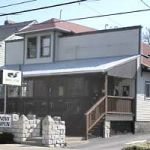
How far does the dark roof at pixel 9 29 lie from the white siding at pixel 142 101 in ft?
62.4

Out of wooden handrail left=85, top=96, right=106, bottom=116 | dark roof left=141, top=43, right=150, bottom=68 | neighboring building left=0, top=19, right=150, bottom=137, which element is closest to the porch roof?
neighboring building left=0, top=19, right=150, bottom=137

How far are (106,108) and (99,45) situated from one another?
6753mm

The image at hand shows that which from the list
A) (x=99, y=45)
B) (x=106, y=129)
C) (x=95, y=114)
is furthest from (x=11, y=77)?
(x=99, y=45)

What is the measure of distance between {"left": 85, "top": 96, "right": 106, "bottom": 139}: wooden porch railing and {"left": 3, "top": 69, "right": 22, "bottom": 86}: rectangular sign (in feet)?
13.0

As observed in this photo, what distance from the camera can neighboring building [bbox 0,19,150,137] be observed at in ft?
97.0

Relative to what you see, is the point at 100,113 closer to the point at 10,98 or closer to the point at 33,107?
the point at 33,107

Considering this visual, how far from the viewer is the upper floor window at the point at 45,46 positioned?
37875mm

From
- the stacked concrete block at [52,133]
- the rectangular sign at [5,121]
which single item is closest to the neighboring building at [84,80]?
the stacked concrete block at [52,133]

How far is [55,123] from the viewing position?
23.7 metres

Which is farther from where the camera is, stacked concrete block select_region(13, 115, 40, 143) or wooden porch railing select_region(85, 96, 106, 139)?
wooden porch railing select_region(85, 96, 106, 139)

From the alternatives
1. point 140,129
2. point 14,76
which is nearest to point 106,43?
point 140,129

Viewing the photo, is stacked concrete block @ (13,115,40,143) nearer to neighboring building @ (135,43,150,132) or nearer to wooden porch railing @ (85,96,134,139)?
wooden porch railing @ (85,96,134,139)

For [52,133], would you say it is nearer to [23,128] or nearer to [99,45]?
[23,128]

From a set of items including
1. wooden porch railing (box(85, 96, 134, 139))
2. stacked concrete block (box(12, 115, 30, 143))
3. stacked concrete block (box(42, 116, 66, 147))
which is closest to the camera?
stacked concrete block (box(42, 116, 66, 147))
